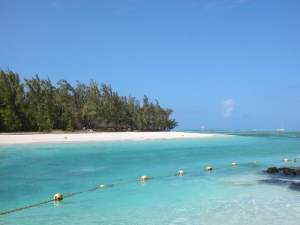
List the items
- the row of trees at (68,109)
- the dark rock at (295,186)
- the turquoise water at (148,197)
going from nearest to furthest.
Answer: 1. the turquoise water at (148,197)
2. the dark rock at (295,186)
3. the row of trees at (68,109)

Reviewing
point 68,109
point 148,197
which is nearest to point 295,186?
point 148,197

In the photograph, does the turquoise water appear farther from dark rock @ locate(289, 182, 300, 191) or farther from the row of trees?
→ the row of trees

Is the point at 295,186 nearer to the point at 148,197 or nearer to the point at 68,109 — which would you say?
the point at 148,197

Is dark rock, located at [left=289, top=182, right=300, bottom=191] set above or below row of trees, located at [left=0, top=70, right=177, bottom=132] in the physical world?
below

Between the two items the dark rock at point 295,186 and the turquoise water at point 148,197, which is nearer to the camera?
the turquoise water at point 148,197

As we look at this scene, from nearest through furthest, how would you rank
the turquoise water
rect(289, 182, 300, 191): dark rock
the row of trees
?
the turquoise water, rect(289, 182, 300, 191): dark rock, the row of trees

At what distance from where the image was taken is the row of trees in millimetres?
69750

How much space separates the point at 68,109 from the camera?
3211 inches

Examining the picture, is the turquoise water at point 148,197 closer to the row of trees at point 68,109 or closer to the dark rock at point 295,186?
the dark rock at point 295,186

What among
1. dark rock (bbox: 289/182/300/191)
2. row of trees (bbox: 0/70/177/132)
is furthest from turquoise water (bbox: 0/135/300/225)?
row of trees (bbox: 0/70/177/132)

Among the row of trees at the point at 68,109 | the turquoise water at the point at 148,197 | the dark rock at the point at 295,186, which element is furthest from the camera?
the row of trees at the point at 68,109

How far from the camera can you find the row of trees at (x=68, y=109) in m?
69.8

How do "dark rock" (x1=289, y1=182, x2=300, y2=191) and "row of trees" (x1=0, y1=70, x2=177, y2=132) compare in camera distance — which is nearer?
"dark rock" (x1=289, y1=182, x2=300, y2=191)

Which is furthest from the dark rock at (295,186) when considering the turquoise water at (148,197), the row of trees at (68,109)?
the row of trees at (68,109)
